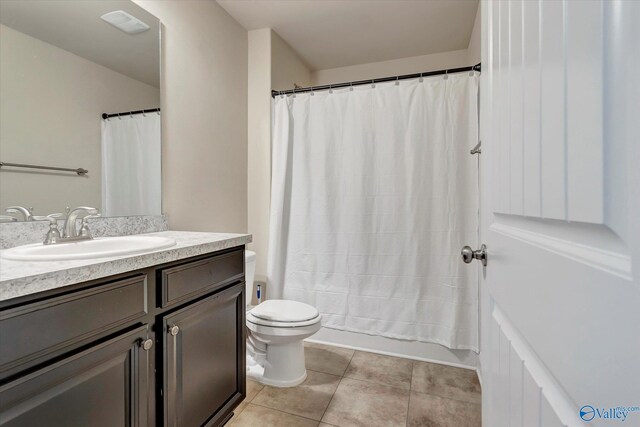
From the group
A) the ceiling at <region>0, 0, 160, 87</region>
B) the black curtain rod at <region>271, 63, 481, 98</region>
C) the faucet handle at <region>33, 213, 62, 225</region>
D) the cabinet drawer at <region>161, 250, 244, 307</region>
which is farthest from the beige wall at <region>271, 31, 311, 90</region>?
the faucet handle at <region>33, 213, 62, 225</region>

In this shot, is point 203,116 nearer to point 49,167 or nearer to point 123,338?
point 49,167

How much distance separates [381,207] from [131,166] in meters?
1.54

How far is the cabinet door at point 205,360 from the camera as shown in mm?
1069

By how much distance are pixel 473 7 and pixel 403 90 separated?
0.78 m

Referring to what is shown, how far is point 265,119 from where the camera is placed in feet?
8.09

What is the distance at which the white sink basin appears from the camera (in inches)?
33.7

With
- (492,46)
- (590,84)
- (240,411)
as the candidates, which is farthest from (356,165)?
(590,84)

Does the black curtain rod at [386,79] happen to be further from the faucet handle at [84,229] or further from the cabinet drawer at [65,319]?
the cabinet drawer at [65,319]

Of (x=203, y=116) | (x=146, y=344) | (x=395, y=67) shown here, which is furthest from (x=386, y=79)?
(x=146, y=344)

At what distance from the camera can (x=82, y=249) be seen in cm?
115

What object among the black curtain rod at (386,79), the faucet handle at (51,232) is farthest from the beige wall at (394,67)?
the faucet handle at (51,232)

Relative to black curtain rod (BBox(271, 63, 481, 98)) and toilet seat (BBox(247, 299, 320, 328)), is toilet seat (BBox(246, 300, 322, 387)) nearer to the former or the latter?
toilet seat (BBox(247, 299, 320, 328))

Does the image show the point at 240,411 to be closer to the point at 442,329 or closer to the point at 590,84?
the point at 442,329

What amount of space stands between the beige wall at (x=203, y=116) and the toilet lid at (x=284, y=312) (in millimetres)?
652
